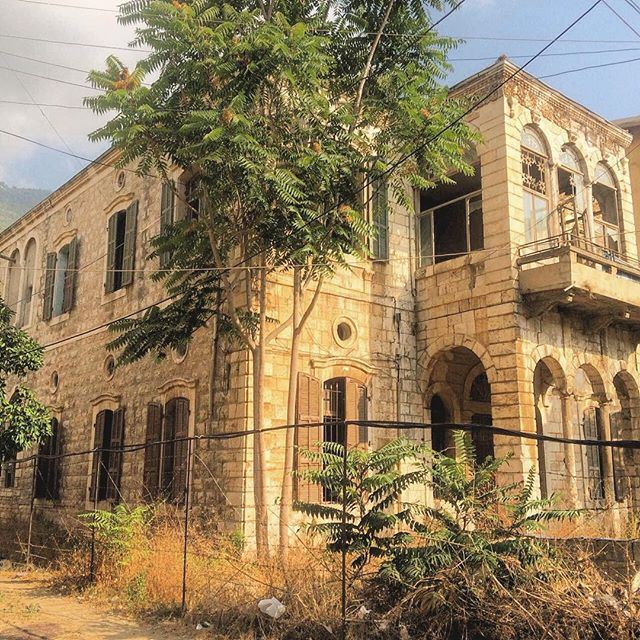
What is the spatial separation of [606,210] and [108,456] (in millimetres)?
12921

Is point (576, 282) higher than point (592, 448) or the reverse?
higher

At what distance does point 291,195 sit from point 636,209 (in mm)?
12426

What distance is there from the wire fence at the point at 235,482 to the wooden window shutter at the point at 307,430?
0.08 ft

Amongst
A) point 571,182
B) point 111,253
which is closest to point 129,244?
point 111,253

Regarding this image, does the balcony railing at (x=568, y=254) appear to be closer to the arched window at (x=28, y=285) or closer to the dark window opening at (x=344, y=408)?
the dark window opening at (x=344, y=408)

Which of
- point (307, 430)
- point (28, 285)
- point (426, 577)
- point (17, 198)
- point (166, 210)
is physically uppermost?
point (17, 198)

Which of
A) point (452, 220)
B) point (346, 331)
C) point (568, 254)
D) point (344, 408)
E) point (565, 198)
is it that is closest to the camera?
point (568, 254)

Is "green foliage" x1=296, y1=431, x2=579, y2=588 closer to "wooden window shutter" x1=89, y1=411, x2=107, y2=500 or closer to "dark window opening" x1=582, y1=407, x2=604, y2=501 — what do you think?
"dark window opening" x1=582, y1=407, x2=604, y2=501

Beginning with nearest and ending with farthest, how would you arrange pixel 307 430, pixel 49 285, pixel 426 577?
1. pixel 426 577
2. pixel 307 430
3. pixel 49 285

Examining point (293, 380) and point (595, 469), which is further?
point (595, 469)

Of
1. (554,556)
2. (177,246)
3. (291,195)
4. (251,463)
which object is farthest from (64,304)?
(554,556)

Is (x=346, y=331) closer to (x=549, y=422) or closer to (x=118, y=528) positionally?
(x=118, y=528)

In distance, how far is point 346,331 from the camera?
42.3ft

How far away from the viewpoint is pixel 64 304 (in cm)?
1830
